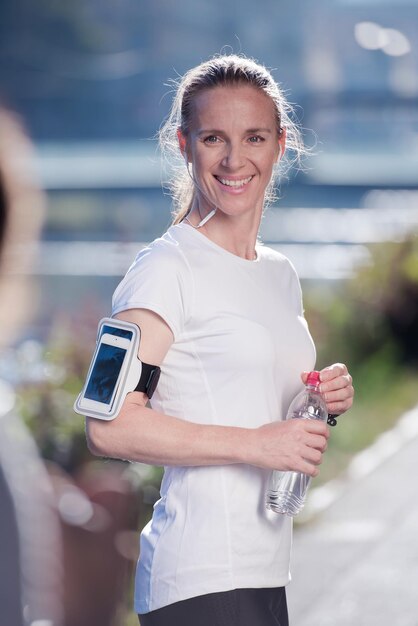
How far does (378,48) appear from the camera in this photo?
120 ft

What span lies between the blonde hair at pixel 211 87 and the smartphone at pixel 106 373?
36 centimetres

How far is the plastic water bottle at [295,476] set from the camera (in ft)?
6.89

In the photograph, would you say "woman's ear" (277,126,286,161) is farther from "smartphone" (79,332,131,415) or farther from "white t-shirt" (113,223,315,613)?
"smartphone" (79,332,131,415)

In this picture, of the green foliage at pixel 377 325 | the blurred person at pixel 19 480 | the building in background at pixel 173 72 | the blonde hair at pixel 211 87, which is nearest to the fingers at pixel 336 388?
the blonde hair at pixel 211 87

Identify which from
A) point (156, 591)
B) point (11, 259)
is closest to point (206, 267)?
point (156, 591)

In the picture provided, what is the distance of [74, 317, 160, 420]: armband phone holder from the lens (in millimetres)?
1985

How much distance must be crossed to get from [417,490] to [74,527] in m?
4.90

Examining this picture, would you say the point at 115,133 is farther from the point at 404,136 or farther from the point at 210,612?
the point at 210,612

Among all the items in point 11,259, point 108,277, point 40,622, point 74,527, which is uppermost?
point 11,259

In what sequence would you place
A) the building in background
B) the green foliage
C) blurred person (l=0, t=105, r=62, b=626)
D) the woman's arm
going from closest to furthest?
blurred person (l=0, t=105, r=62, b=626) < the woman's arm < the green foliage < the building in background

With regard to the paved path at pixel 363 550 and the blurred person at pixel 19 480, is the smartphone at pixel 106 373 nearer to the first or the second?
the blurred person at pixel 19 480

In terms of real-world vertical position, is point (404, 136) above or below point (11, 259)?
below

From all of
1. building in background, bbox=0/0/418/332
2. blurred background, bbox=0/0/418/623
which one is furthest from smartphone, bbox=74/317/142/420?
building in background, bbox=0/0/418/332

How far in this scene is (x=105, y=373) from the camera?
2.02 meters
